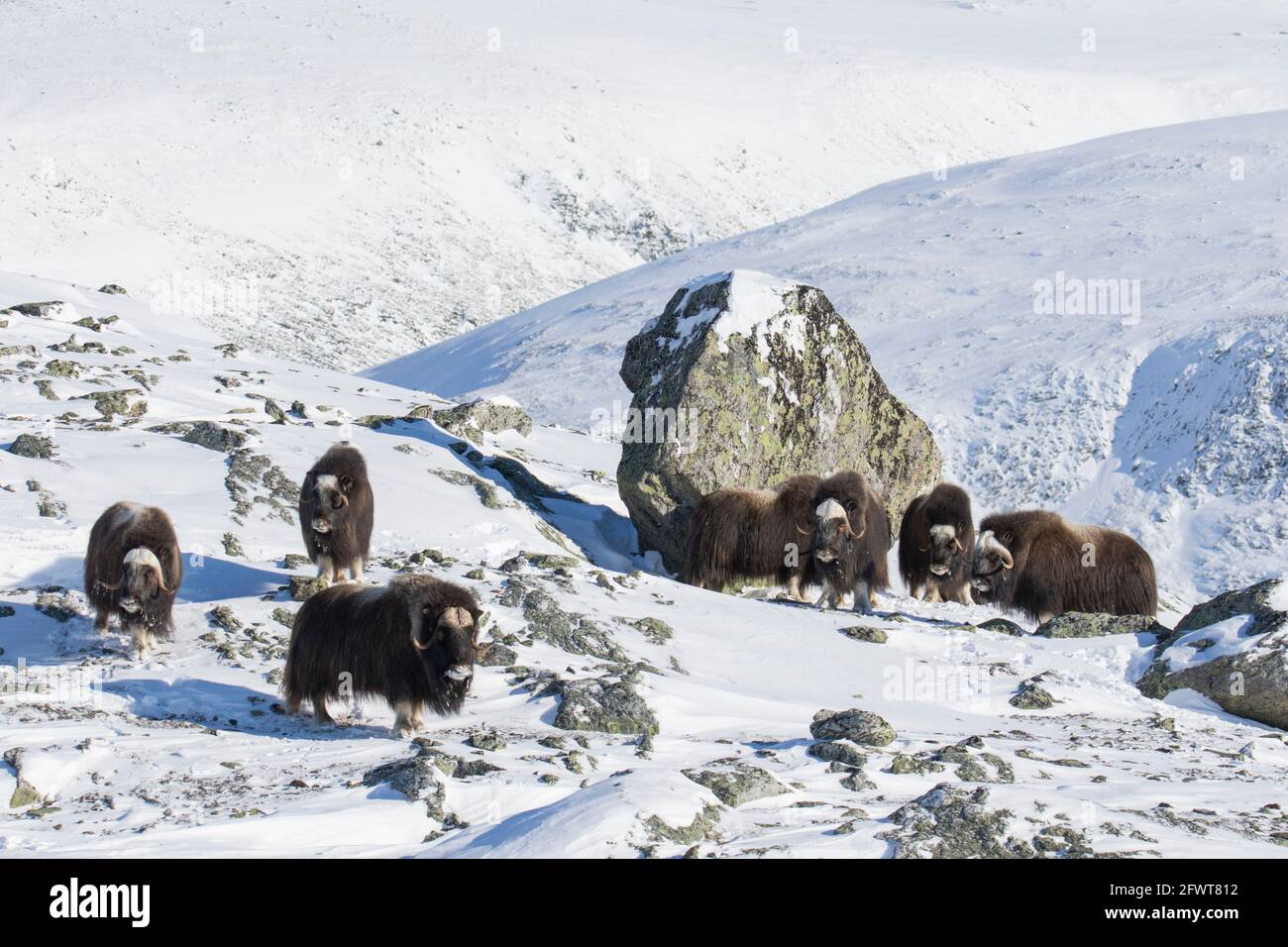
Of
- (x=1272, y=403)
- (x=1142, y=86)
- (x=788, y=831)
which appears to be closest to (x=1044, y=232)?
(x=1272, y=403)

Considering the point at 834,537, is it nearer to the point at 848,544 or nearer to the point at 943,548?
the point at 848,544

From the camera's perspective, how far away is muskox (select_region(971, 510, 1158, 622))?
14.9 m

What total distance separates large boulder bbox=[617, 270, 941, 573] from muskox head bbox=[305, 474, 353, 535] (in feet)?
16.2

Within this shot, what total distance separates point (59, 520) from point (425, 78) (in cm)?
5056

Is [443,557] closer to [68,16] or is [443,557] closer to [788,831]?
[788,831]

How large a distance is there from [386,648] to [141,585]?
243 centimetres

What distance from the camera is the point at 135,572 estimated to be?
33.9ft

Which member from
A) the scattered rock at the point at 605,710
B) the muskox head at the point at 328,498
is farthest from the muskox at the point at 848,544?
the scattered rock at the point at 605,710

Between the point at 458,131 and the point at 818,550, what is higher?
the point at 458,131

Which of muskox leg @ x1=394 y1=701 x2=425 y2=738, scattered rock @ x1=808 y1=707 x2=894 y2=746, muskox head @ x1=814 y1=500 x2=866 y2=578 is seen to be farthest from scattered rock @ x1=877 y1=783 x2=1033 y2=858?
muskox head @ x1=814 y1=500 x2=866 y2=578

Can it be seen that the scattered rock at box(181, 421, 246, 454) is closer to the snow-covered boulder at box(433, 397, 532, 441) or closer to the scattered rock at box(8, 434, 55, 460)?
the scattered rock at box(8, 434, 55, 460)

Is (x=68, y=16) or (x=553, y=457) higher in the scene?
(x=68, y=16)

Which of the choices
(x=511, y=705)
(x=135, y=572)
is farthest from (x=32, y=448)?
(x=511, y=705)
